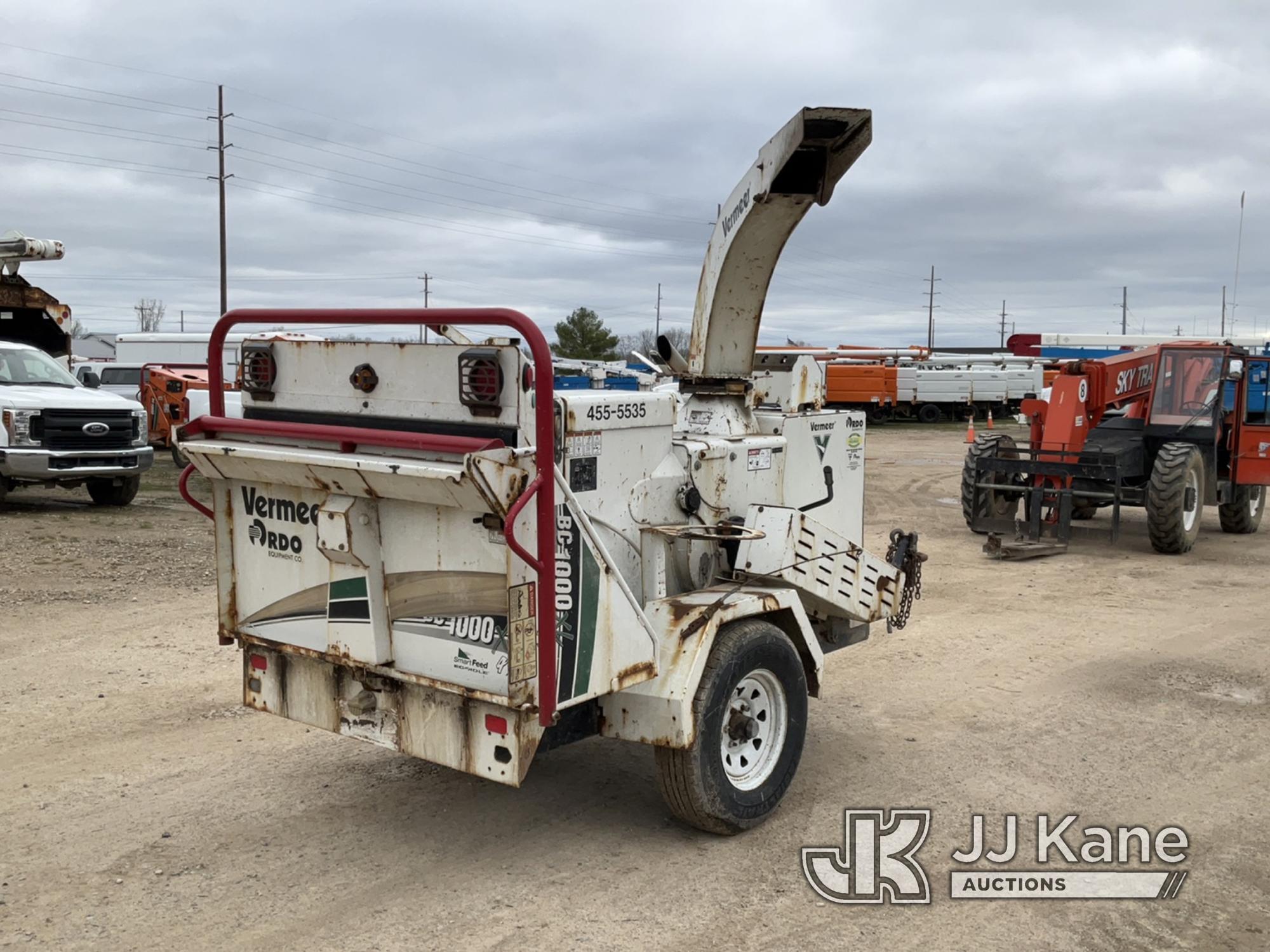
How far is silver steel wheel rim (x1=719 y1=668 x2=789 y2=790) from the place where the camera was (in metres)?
5.11

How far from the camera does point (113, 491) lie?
15242 mm

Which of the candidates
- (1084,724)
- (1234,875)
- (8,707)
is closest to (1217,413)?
(1084,724)

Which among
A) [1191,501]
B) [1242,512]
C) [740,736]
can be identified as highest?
[1191,501]

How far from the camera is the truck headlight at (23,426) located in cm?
1359

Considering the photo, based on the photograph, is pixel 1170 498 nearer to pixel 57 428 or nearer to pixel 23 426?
pixel 57 428

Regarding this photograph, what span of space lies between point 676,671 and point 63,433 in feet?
38.4

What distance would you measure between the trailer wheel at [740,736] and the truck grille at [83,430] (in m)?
11.5

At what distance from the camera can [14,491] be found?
16594 millimetres

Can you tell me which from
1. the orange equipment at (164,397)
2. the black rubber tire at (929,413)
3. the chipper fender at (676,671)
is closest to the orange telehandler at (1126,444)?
the chipper fender at (676,671)

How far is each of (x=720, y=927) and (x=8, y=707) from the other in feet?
15.6

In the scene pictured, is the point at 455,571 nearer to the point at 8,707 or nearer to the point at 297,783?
the point at 297,783

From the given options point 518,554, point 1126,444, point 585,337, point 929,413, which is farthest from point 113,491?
point 585,337

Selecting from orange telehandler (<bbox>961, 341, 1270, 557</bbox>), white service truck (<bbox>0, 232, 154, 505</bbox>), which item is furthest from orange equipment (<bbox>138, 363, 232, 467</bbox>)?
orange telehandler (<bbox>961, 341, 1270, 557</bbox>)

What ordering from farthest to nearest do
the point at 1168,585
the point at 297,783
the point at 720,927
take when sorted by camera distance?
the point at 1168,585
the point at 297,783
the point at 720,927
